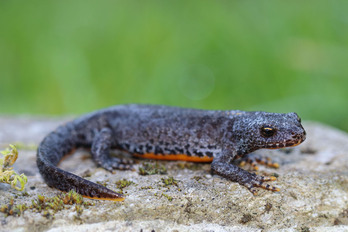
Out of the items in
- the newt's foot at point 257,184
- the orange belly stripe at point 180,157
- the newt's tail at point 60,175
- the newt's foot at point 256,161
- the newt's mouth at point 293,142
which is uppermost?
the newt's mouth at point 293,142

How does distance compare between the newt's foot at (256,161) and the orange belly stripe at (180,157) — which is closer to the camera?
the newt's foot at (256,161)

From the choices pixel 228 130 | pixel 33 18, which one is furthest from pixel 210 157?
pixel 33 18

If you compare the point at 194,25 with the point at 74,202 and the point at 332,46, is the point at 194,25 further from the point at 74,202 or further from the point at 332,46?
the point at 74,202

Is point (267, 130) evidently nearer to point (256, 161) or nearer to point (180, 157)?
point (256, 161)

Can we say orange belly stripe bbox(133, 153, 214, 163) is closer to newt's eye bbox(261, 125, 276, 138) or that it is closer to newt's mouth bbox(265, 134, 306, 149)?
newt's eye bbox(261, 125, 276, 138)

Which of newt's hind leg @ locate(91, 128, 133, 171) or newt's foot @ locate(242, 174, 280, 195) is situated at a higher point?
newt's foot @ locate(242, 174, 280, 195)

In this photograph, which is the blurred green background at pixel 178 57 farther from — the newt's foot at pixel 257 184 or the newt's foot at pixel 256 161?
the newt's foot at pixel 257 184

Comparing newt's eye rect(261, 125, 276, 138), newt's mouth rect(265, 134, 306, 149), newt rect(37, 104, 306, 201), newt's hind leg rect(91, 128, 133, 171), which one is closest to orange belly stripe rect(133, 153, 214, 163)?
newt rect(37, 104, 306, 201)

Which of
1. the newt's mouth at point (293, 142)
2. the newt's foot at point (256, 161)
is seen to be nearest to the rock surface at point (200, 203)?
the newt's foot at point (256, 161)
